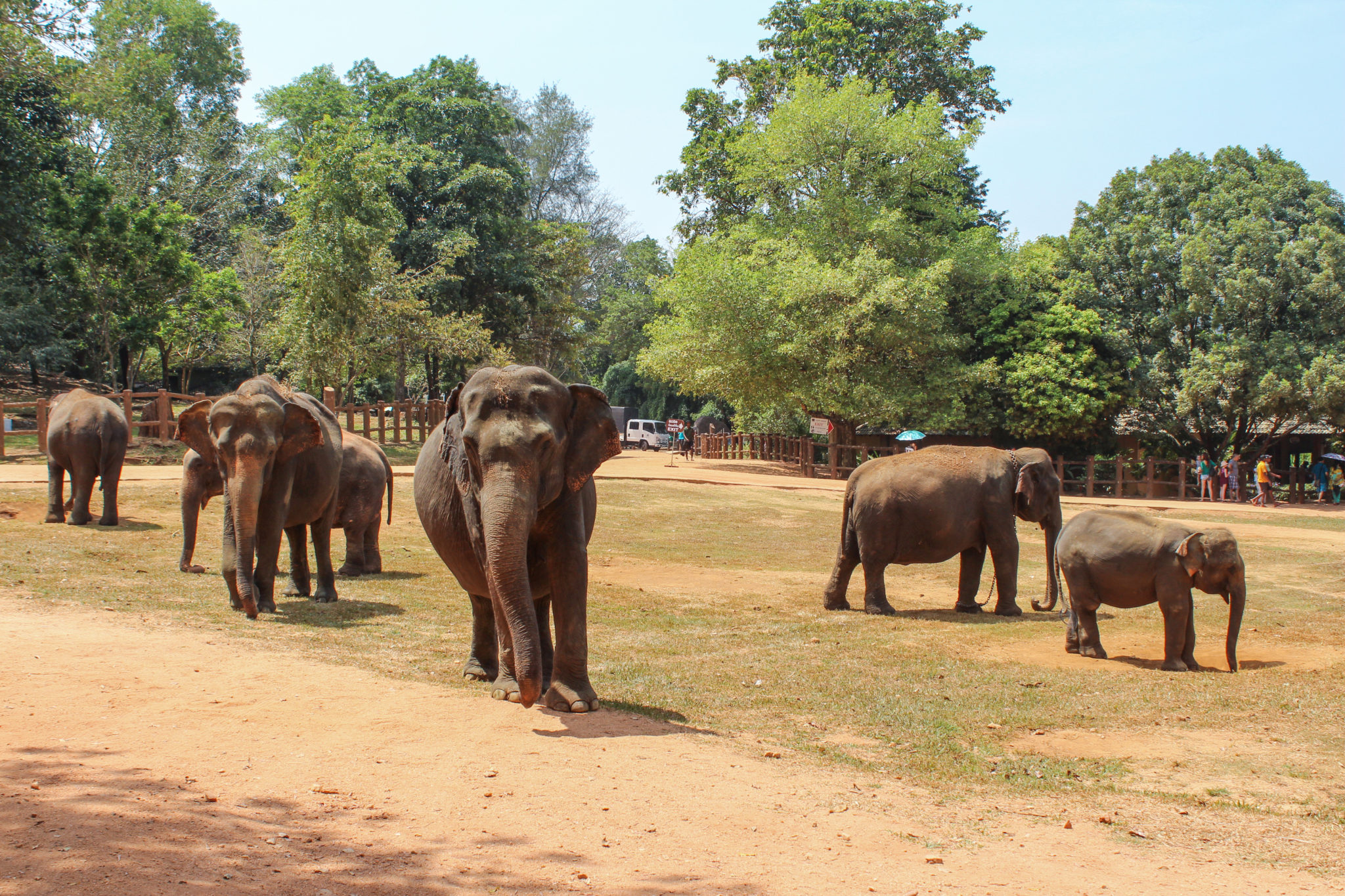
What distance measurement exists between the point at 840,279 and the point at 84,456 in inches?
1015

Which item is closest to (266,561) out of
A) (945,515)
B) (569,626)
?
(569,626)

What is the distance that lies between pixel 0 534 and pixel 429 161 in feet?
112

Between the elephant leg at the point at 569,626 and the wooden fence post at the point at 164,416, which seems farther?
the wooden fence post at the point at 164,416

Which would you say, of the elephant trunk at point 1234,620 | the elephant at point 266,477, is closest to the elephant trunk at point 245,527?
the elephant at point 266,477

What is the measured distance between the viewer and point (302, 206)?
119 ft

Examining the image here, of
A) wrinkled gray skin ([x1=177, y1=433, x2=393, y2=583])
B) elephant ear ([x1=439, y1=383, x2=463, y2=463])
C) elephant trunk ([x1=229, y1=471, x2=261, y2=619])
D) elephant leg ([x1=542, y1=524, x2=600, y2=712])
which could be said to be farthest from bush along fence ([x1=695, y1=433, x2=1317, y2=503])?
elephant leg ([x1=542, y1=524, x2=600, y2=712])

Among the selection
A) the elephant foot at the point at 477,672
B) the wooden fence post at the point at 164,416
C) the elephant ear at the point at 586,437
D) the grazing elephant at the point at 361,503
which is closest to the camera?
the elephant ear at the point at 586,437

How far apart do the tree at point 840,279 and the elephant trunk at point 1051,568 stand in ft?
72.1

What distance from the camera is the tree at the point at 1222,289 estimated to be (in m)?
35.8

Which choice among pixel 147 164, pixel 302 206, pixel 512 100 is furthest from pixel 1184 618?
pixel 512 100

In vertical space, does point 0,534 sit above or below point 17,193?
below

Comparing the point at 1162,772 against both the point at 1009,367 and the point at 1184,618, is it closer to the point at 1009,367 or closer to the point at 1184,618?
the point at 1184,618

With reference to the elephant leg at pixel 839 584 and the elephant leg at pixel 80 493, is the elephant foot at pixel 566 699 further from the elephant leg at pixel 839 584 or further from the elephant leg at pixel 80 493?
the elephant leg at pixel 80 493

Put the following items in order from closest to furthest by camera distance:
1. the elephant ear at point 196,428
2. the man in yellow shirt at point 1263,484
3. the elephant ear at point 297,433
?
the elephant ear at point 297,433, the elephant ear at point 196,428, the man in yellow shirt at point 1263,484
